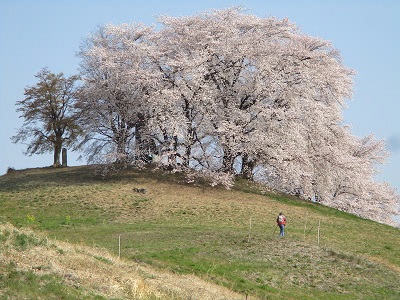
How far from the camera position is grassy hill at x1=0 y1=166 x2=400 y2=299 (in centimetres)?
2827

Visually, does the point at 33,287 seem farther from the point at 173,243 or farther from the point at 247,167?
the point at 247,167

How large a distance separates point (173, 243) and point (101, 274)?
14.1 meters

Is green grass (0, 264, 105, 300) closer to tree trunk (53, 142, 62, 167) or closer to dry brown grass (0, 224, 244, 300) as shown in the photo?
dry brown grass (0, 224, 244, 300)

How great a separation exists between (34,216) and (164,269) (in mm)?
18855

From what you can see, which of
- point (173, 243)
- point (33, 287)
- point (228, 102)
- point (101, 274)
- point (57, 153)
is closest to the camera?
point (33, 287)

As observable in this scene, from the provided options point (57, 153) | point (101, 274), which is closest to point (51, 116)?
point (57, 153)

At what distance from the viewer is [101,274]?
28766mm

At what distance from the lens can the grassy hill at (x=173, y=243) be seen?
92.7ft

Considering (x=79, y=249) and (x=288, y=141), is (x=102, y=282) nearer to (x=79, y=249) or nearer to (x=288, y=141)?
(x=79, y=249)

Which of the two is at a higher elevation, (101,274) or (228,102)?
(228,102)

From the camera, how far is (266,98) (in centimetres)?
6369

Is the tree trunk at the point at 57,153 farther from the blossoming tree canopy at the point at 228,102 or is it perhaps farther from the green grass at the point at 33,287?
the green grass at the point at 33,287

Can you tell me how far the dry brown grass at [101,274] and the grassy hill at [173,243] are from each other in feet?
0.22

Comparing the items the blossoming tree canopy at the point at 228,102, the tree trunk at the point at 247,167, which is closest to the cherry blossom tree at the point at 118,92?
the blossoming tree canopy at the point at 228,102
